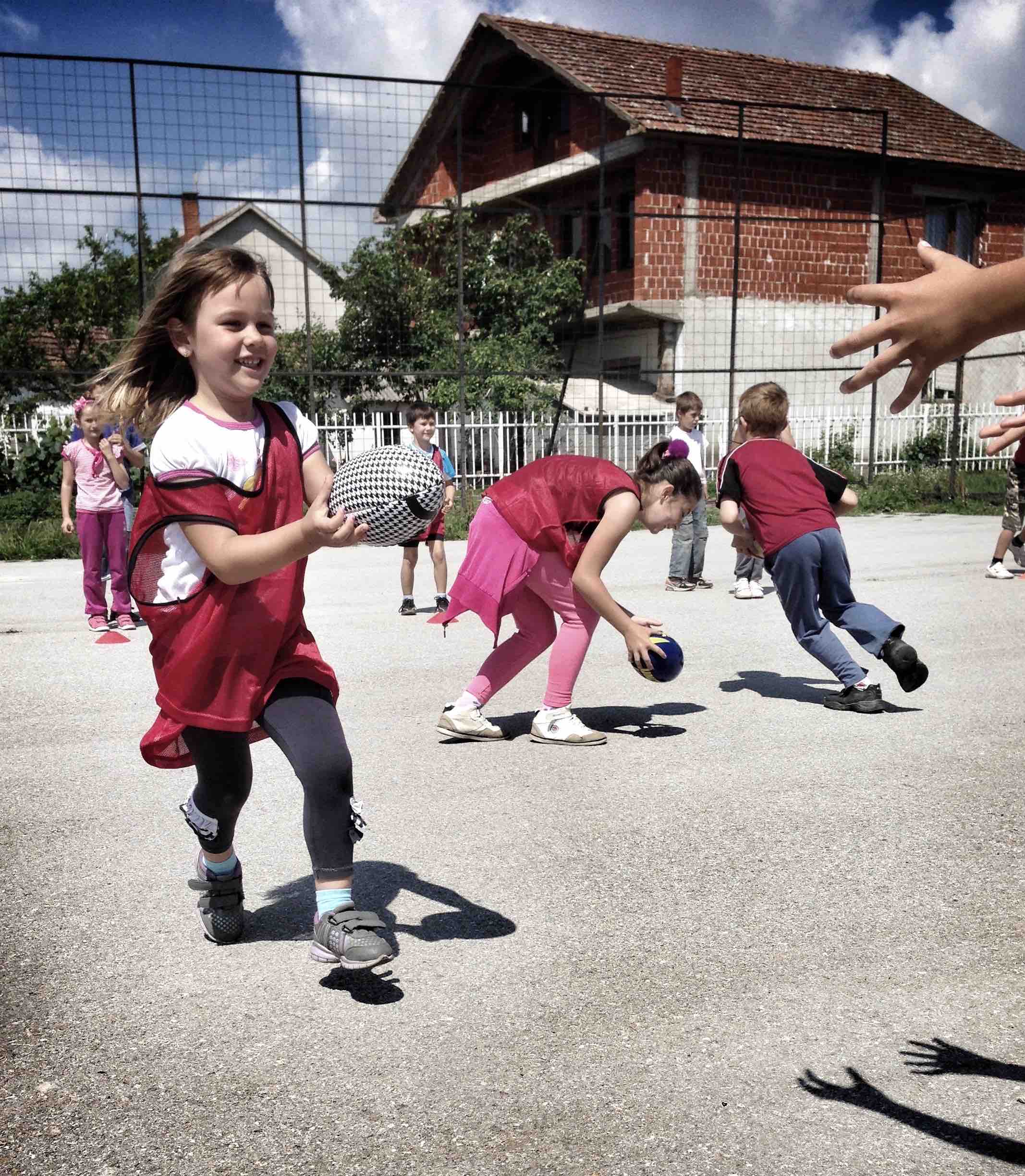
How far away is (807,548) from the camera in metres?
5.87

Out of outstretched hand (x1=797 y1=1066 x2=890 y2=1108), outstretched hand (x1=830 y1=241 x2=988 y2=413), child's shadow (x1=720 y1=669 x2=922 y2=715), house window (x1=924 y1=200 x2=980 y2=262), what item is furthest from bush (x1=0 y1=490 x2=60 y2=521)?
house window (x1=924 y1=200 x2=980 y2=262)

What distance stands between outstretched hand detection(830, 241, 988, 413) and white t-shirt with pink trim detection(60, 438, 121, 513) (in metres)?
7.36

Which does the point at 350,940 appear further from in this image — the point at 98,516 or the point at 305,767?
the point at 98,516

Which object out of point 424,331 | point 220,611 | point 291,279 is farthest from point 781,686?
point 291,279

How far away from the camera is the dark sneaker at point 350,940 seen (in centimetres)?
275

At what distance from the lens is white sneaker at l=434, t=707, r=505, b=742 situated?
5.38m

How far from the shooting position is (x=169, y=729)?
3043mm

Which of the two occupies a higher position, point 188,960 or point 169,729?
point 169,729

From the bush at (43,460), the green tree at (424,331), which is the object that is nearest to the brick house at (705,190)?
the green tree at (424,331)

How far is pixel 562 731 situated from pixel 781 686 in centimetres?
180

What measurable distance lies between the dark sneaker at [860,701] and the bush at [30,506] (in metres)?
11.7

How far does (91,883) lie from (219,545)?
1.61 metres

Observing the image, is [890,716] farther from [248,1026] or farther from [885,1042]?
[248,1026]

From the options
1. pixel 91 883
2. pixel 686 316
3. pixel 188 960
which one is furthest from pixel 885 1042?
pixel 686 316
